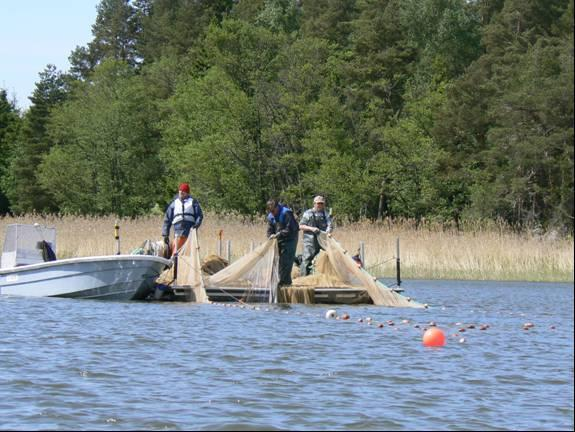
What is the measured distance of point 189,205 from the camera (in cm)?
2278

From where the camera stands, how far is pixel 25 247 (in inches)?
973

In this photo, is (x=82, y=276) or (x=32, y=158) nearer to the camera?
(x=82, y=276)

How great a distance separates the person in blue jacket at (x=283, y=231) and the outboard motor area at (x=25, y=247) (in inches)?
179

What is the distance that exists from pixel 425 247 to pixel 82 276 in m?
11.2

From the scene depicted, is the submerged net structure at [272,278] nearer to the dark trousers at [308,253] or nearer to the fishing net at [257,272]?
the fishing net at [257,272]

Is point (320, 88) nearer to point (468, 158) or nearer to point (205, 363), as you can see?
point (468, 158)

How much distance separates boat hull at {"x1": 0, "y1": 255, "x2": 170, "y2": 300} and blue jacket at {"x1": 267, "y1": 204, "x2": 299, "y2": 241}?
6.53 feet

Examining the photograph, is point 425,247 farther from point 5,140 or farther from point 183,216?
point 5,140

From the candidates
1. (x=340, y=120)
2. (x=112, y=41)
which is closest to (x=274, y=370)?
(x=340, y=120)

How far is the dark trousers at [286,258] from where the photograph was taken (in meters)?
22.7

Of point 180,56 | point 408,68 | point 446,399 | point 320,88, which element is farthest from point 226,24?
point 446,399

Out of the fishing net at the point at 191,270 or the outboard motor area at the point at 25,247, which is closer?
the fishing net at the point at 191,270

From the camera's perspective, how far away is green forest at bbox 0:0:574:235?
52.6m

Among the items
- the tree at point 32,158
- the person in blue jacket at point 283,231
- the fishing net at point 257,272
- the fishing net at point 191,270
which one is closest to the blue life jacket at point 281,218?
the person in blue jacket at point 283,231
